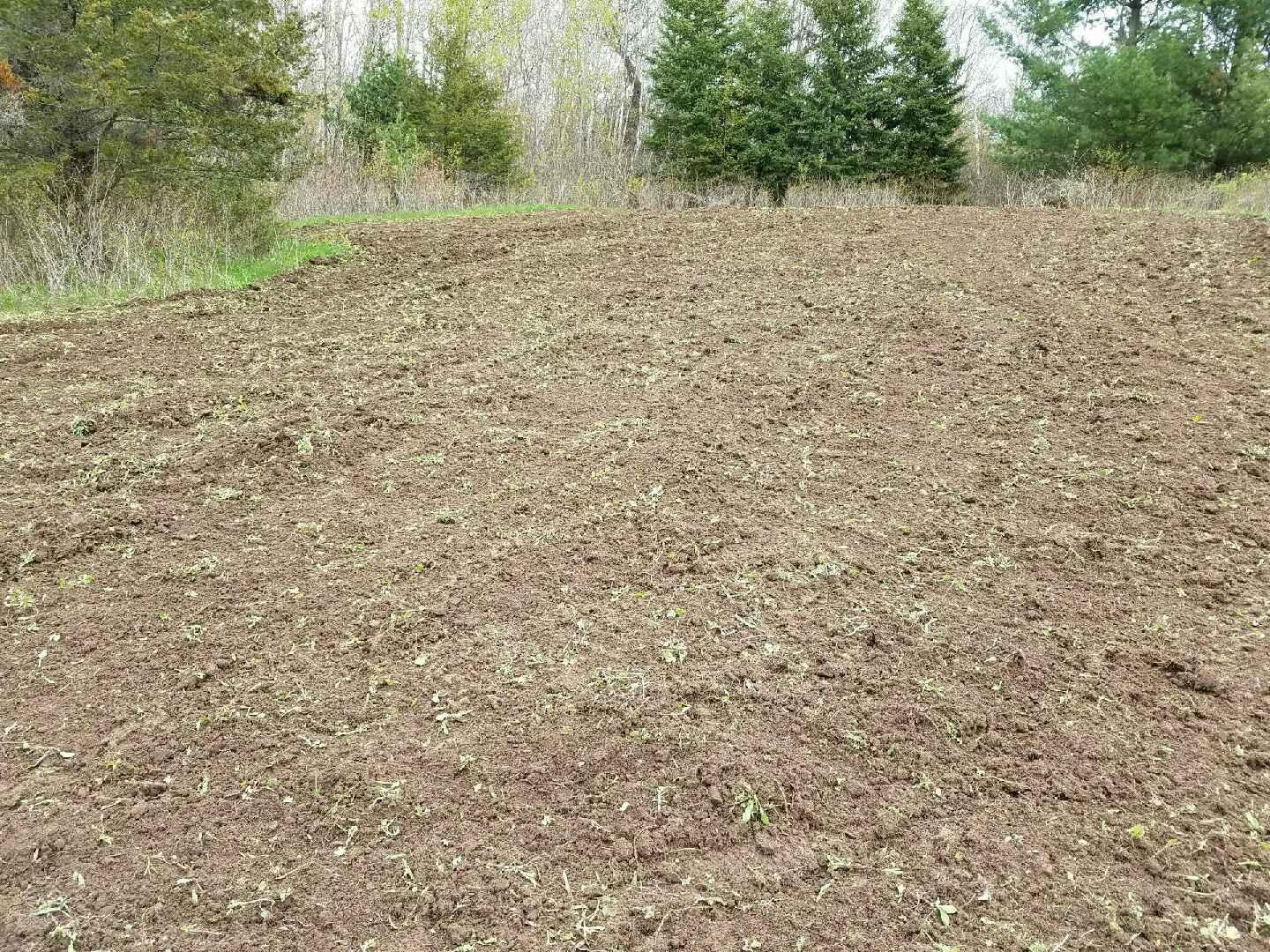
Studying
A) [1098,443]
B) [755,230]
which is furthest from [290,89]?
[1098,443]

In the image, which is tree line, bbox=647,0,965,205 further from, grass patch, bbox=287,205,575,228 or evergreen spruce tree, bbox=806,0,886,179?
grass patch, bbox=287,205,575,228

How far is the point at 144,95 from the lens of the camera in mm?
6320

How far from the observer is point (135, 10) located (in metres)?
5.86

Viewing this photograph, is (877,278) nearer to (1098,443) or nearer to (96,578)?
(1098,443)

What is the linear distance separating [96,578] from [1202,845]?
122 inches

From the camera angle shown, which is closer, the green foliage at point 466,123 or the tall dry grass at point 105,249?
the tall dry grass at point 105,249

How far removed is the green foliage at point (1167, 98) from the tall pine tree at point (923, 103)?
1549mm

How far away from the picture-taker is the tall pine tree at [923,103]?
13844 mm

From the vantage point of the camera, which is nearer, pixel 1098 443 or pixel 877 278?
pixel 1098 443

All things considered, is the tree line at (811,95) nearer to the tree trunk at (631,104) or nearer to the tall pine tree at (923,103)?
the tall pine tree at (923,103)

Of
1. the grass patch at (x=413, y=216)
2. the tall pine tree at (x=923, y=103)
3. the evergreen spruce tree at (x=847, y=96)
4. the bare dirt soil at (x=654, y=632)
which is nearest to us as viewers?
the bare dirt soil at (x=654, y=632)

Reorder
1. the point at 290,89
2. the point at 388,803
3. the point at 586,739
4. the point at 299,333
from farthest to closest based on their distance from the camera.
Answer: the point at 290,89 < the point at 299,333 < the point at 586,739 < the point at 388,803

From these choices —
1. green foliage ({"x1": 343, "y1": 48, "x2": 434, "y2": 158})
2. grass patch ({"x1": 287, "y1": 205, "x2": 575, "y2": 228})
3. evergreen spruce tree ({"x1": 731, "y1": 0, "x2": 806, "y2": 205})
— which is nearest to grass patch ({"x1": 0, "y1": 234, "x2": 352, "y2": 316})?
grass patch ({"x1": 287, "y1": 205, "x2": 575, "y2": 228})

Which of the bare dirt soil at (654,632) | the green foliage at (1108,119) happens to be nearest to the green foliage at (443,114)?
the green foliage at (1108,119)
